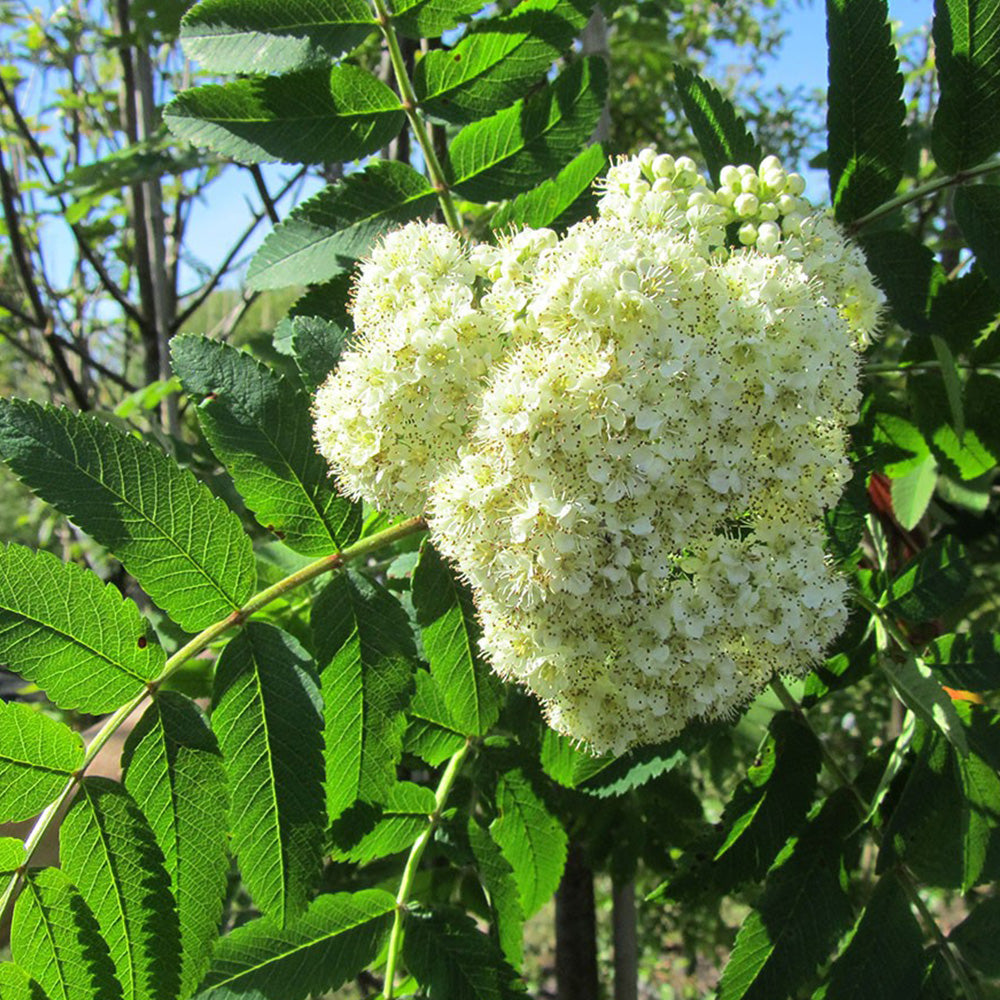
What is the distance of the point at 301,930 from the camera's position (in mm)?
1413

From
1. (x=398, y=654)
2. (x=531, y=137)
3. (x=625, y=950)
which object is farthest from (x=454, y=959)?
(x=531, y=137)

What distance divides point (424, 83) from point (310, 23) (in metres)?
0.20

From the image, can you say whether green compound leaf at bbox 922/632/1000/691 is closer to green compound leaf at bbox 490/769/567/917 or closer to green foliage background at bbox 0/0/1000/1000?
green foliage background at bbox 0/0/1000/1000

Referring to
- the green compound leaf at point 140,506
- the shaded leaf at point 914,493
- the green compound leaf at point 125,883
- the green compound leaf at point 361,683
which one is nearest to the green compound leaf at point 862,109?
the shaded leaf at point 914,493

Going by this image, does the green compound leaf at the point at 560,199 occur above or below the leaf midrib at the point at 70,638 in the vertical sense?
above

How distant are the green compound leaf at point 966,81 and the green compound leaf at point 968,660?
0.70m

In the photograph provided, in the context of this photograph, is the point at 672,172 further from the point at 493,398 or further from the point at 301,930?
the point at 301,930

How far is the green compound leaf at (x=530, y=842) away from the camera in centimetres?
164

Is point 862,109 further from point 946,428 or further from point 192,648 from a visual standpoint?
point 192,648

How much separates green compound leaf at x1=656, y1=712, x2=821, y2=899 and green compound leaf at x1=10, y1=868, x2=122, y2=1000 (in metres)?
0.78

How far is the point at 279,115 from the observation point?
5.26 ft

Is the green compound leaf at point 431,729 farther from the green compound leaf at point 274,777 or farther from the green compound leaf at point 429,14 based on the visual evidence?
the green compound leaf at point 429,14

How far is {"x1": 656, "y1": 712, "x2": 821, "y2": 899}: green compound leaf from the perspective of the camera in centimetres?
145

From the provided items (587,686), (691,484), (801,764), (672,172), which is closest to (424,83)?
(672,172)
